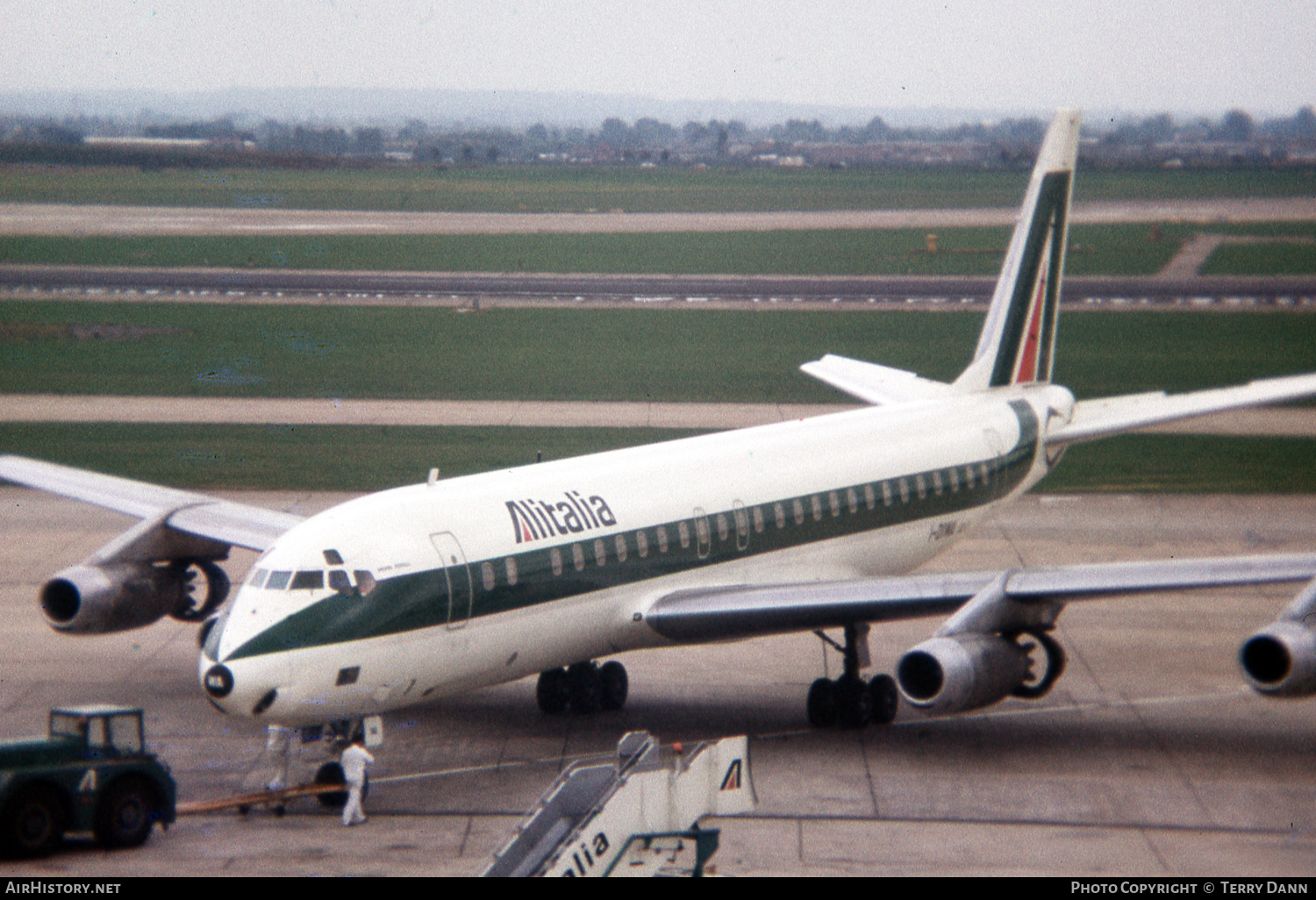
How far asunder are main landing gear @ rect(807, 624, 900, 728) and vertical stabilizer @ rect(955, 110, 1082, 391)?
971 centimetres

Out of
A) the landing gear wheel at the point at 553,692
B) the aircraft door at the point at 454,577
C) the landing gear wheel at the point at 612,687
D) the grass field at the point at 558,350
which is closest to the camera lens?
the aircraft door at the point at 454,577

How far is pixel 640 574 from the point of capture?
25.2 metres

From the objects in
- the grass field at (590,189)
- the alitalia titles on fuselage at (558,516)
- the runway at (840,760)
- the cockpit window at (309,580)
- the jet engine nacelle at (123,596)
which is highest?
the grass field at (590,189)

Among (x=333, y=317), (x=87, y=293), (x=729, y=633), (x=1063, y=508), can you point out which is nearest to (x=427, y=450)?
(x=1063, y=508)

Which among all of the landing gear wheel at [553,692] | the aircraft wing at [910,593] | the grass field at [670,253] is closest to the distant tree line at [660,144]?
the grass field at [670,253]

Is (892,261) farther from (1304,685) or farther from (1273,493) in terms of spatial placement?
(1304,685)

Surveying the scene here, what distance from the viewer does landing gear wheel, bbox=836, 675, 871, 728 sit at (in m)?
26.1

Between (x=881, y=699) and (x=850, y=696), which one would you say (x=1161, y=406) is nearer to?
(x=881, y=699)

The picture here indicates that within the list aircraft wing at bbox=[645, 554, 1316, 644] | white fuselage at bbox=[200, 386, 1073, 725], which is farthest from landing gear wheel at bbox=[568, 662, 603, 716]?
aircraft wing at bbox=[645, 554, 1316, 644]

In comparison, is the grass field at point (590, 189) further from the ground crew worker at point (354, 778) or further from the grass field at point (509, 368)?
the ground crew worker at point (354, 778)

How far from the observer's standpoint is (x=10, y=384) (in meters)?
58.1

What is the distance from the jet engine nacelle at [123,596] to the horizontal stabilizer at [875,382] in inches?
575

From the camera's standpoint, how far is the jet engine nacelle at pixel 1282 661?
813 inches

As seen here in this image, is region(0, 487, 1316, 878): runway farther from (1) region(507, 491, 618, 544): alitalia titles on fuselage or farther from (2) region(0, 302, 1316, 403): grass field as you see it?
(2) region(0, 302, 1316, 403): grass field
